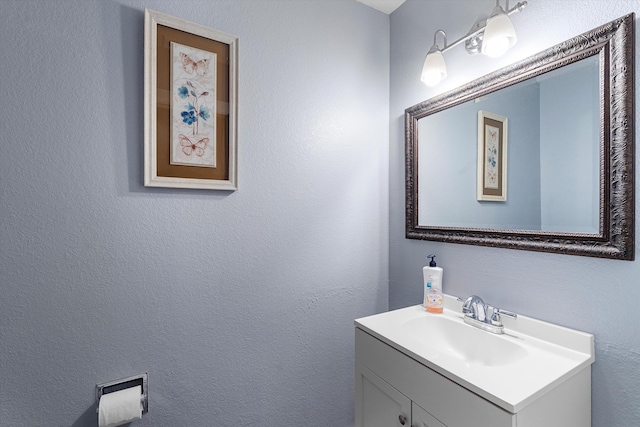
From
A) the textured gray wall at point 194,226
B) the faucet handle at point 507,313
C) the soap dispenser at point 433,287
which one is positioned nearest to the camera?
the textured gray wall at point 194,226

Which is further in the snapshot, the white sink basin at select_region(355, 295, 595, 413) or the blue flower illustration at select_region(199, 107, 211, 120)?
the blue flower illustration at select_region(199, 107, 211, 120)

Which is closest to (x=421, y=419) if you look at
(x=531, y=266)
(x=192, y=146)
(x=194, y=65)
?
(x=531, y=266)

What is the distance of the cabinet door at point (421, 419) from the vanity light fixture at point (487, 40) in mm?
1213

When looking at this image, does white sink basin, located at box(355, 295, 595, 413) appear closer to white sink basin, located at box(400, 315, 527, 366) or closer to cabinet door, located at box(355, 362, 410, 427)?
white sink basin, located at box(400, 315, 527, 366)

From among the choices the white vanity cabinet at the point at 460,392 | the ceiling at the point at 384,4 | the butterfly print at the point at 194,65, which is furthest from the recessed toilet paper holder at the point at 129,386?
the ceiling at the point at 384,4

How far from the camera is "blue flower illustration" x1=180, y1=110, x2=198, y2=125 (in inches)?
46.1

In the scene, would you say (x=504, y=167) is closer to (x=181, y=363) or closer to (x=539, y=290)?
(x=539, y=290)

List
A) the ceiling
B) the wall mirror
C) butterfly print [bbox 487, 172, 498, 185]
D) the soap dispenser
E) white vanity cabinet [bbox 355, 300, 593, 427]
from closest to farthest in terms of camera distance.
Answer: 1. white vanity cabinet [bbox 355, 300, 593, 427]
2. the wall mirror
3. butterfly print [bbox 487, 172, 498, 185]
4. the soap dispenser
5. the ceiling

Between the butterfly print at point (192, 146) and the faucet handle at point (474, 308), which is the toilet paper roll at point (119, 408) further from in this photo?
the faucet handle at point (474, 308)

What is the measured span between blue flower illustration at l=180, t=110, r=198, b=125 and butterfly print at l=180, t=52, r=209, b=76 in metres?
0.16

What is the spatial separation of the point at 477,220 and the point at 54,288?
157 centimetres

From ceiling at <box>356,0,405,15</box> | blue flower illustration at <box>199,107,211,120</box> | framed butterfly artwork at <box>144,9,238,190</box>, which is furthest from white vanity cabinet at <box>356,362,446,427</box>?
ceiling at <box>356,0,405,15</box>

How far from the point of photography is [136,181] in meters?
1.11

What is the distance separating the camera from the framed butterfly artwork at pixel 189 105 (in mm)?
1111
